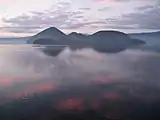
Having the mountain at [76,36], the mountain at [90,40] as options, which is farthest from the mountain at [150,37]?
the mountain at [76,36]

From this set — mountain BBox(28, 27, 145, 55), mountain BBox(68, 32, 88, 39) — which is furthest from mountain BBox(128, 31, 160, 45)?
mountain BBox(68, 32, 88, 39)

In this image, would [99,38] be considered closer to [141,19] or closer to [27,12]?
[141,19]

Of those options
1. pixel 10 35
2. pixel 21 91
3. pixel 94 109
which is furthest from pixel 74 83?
pixel 10 35

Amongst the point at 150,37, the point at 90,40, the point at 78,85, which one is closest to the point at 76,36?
the point at 90,40

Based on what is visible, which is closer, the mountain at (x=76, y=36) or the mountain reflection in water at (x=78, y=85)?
the mountain reflection in water at (x=78, y=85)

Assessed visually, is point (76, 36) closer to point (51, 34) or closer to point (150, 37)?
point (51, 34)

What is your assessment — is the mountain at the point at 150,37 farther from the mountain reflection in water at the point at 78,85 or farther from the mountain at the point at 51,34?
the mountain at the point at 51,34
